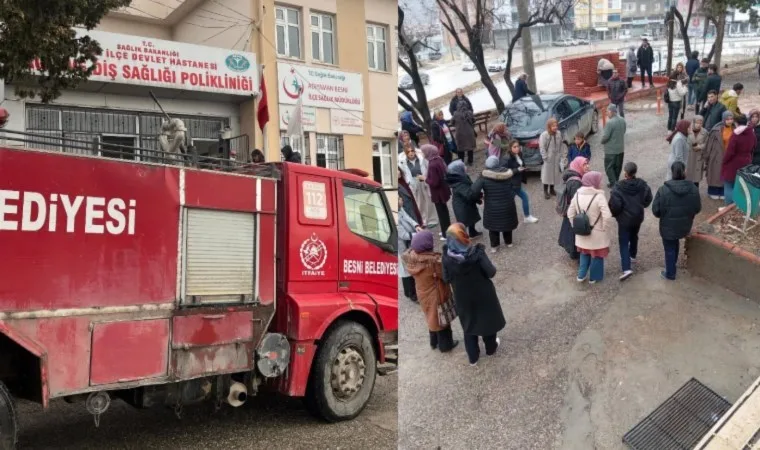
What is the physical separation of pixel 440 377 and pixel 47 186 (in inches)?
56.9

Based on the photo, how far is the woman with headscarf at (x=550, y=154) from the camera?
224 centimetres

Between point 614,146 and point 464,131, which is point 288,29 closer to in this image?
point 464,131

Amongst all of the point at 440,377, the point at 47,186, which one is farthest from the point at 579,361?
the point at 47,186

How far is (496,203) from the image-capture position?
7.18 ft

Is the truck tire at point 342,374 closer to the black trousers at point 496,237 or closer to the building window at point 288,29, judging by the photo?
the black trousers at point 496,237

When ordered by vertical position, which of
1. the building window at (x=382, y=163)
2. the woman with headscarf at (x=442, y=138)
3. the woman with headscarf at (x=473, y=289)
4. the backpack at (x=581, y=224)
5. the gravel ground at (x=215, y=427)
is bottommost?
the gravel ground at (x=215, y=427)

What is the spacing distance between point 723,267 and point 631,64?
790 millimetres

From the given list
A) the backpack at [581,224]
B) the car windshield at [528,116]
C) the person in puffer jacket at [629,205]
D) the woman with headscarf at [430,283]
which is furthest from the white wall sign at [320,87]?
the person in puffer jacket at [629,205]

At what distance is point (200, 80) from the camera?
9.88 ft

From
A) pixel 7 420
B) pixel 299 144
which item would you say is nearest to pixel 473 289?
pixel 299 144

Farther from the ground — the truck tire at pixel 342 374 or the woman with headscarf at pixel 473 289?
the woman with headscarf at pixel 473 289

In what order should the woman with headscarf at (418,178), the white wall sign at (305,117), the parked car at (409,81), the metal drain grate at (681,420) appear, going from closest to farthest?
1. the metal drain grate at (681,420)
2. the parked car at (409,81)
3. the woman with headscarf at (418,178)
4. the white wall sign at (305,117)

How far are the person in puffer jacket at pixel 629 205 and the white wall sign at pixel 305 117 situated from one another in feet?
3.75

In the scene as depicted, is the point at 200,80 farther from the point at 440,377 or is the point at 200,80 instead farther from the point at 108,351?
the point at 440,377
